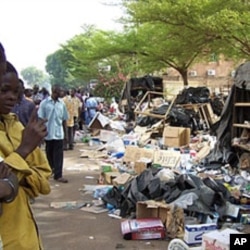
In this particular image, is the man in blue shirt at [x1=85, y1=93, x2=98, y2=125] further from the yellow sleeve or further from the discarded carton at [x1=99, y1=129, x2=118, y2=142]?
the yellow sleeve

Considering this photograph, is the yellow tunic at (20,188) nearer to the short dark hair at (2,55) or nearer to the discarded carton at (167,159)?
the short dark hair at (2,55)

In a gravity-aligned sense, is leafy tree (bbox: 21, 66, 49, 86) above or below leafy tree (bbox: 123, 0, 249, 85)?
above

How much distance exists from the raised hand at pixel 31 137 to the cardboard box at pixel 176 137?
11.2m

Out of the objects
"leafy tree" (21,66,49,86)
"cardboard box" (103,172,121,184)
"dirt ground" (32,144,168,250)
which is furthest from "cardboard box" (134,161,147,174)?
"leafy tree" (21,66,49,86)

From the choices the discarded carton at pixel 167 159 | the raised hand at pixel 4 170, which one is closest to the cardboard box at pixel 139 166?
the discarded carton at pixel 167 159

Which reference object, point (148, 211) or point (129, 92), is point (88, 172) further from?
point (129, 92)

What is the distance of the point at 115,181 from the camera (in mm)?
7605

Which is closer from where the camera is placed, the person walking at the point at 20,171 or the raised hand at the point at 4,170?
the raised hand at the point at 4,170

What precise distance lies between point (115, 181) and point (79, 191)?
30.8 inches

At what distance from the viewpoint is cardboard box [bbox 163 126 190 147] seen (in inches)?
507

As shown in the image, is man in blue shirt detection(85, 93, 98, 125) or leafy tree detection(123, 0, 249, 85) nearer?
leafy tree detection(123, 0, 249, 85)

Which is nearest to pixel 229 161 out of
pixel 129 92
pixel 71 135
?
pixel 71 135

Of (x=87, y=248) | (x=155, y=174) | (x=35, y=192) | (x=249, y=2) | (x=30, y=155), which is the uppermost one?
(x=249, y=2)

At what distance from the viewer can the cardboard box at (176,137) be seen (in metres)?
12.9
